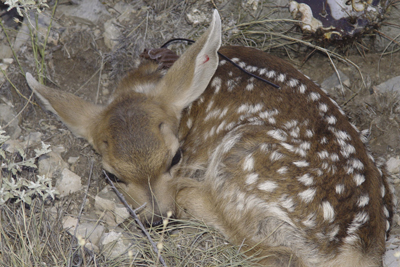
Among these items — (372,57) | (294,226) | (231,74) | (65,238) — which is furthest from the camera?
(372,57)

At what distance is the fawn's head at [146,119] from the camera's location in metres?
3.16

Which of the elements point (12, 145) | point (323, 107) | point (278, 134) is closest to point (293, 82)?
point (323, 107)

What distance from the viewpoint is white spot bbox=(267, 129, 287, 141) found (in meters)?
3.34

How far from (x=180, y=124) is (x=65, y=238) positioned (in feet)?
4.21

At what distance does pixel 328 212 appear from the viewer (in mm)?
3039

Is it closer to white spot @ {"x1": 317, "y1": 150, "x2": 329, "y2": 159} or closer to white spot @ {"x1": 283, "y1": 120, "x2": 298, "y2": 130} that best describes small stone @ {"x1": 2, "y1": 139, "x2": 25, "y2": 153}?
white spot @ {"x1": 283, "y1": 120, "x2": 298, "y2": 130}

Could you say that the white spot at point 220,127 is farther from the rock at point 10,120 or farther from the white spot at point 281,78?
the rock at point 10,120

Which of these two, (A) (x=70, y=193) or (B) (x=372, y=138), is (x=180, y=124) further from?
(B) (x=372, y=138)

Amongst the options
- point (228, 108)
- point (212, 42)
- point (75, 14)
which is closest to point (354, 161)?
point (228, 108)

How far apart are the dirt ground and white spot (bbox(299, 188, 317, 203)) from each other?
148 cm

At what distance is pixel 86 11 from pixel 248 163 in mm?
2655

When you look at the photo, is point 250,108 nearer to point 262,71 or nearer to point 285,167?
point 262,71

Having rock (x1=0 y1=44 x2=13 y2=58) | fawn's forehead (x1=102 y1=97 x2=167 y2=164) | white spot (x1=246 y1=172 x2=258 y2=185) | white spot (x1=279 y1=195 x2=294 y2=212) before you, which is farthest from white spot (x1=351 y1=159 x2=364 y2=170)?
rock (x1=0 y1=44 x2=13 y2=58)

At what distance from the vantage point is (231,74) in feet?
12.5
